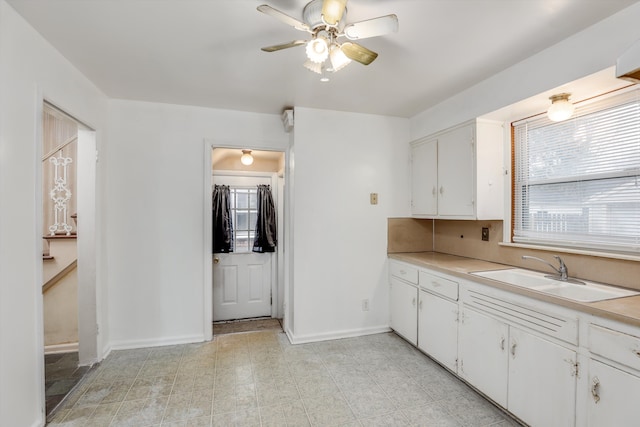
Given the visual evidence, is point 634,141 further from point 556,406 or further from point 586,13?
point 556,406

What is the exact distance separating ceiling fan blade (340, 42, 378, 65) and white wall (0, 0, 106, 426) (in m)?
1.80

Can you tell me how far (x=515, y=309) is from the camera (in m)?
1.89

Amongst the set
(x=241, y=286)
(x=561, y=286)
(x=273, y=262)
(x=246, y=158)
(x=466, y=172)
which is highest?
(x=246, y=158)

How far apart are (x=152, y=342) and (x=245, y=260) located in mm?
1430

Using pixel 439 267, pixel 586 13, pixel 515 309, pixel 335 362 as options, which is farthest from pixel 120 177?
pixel 586 13

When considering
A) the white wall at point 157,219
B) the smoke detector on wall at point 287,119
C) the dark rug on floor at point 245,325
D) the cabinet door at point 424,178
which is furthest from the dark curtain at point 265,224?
the cabinet door at point 424,178

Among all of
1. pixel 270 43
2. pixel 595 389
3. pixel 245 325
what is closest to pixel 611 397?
pixel 595 389

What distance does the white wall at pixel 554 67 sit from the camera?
64.2 inches

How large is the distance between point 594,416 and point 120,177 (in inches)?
151

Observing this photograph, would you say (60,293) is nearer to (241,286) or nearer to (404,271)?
(241,286)

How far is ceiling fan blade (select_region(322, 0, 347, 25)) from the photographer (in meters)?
1.34

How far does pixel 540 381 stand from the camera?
172cm

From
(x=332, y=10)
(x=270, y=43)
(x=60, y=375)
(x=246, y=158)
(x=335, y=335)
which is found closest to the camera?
(x=332, y=10)

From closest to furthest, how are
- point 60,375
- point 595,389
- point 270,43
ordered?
1. point 595,389
2. point 270,43
3. point 60,375
